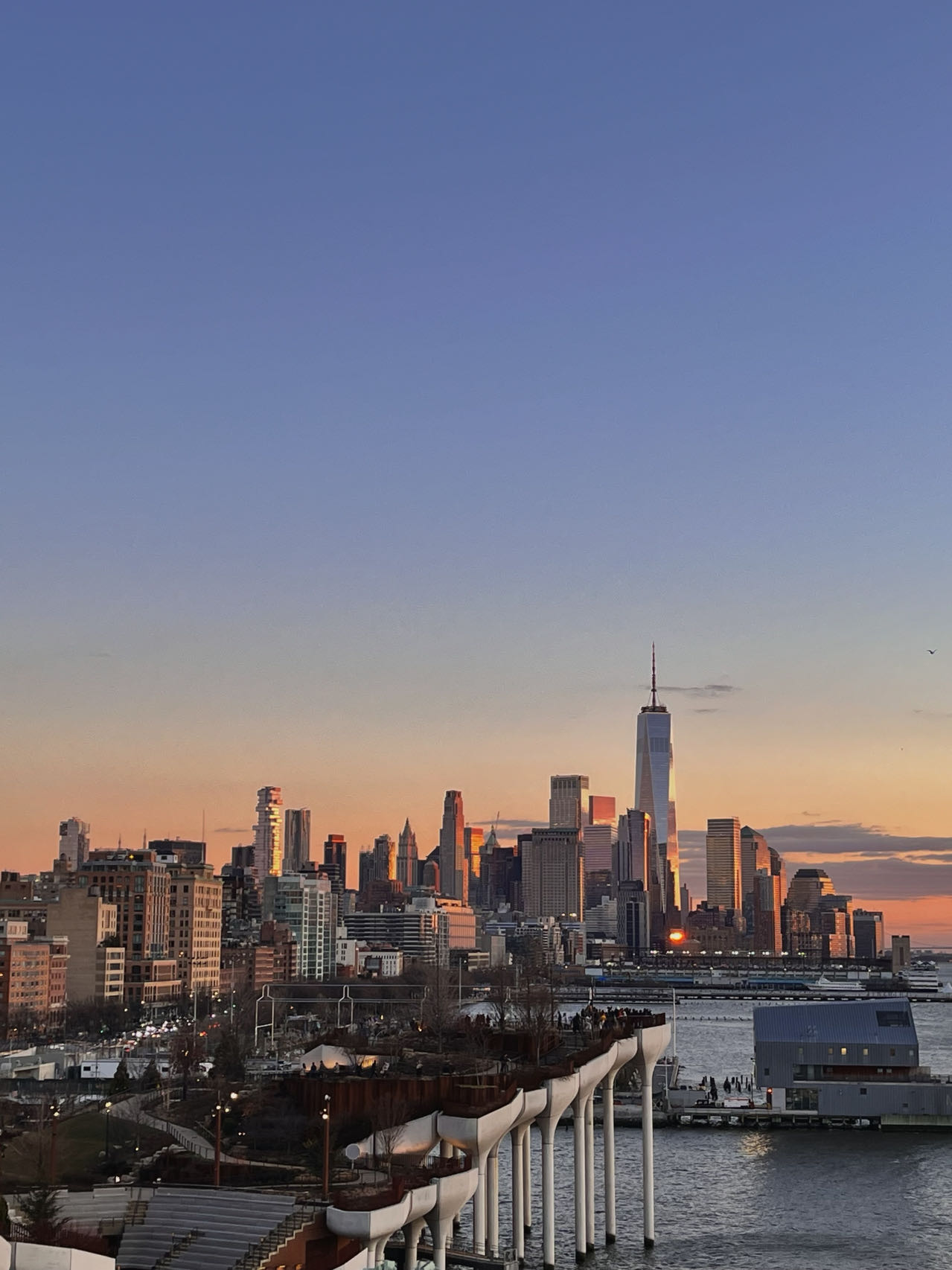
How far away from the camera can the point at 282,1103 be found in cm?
5950

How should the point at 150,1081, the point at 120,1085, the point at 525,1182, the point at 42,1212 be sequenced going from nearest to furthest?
the point at 42,1212
the point at 525,1182
the point at 120,1085
the point at 150,1081

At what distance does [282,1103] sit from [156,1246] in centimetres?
1350

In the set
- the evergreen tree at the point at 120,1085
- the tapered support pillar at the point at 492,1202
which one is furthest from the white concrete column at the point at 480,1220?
the evergreen tree at the point at 120,1085

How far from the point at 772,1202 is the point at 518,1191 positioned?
23.7 meters

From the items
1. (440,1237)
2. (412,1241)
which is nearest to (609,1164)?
(440,1237)

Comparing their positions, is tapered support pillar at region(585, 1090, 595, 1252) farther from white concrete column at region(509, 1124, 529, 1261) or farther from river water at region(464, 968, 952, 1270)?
white concrete column at region(509, 1124, 529, 1261)

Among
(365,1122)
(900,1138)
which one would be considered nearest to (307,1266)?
(365,1122)

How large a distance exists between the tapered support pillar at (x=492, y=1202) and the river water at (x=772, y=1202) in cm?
283

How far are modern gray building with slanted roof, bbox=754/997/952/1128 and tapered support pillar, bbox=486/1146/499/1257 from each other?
58.5 m

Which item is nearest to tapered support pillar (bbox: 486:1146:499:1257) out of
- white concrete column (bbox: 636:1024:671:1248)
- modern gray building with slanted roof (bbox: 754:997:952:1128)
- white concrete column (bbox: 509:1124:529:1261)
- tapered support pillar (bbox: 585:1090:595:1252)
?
white concrete column (bbox: 509:1124:529:1261)

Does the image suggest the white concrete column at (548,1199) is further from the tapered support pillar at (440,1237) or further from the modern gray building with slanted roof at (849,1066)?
the modern gray building with slanted roof at (849,1066)

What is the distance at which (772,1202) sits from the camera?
80.3 metres

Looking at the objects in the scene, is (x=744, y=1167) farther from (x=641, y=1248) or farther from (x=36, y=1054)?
(x=36, y=1054)

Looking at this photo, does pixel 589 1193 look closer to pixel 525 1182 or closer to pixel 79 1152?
pixel 525 1182
